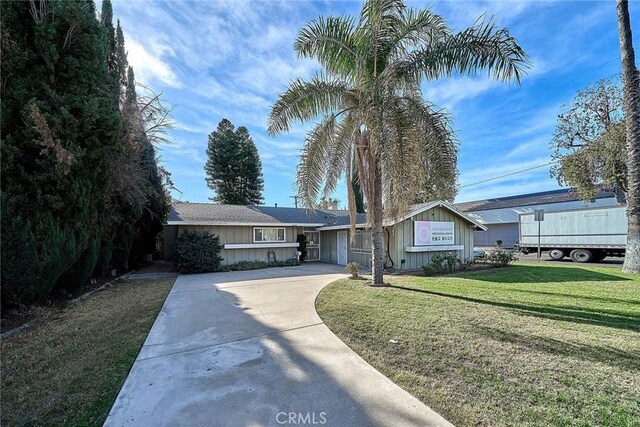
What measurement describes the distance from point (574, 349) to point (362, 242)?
37.5ft

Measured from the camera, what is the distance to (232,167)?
33.2m

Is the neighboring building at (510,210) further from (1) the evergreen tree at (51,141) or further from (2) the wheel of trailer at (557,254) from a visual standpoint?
(1) the evergreen tree at (51,141)

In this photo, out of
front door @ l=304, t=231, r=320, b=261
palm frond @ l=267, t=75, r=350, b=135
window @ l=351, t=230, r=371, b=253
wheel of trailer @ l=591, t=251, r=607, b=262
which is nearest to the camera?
palm frond @ l=267, t=75, r=350, b=135

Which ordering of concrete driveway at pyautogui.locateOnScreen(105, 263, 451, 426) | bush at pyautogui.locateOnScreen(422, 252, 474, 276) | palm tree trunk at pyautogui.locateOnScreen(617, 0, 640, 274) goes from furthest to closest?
bush at pyautogui.locateOnScreen(422, 252, 474, 276)
palm tree trunk at pyautogui.locateOnScreen(617, 0, 640, 274)
concrete driveway at pyautogui.locateOnScreen(105, 263, 451, 426)

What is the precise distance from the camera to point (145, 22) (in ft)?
25.2

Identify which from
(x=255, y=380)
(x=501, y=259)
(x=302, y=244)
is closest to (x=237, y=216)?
(x=302, y=244)

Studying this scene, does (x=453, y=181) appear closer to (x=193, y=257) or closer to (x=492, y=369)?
(x=492, y=369)

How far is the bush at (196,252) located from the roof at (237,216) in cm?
85

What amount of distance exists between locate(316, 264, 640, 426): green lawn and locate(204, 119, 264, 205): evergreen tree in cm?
2771

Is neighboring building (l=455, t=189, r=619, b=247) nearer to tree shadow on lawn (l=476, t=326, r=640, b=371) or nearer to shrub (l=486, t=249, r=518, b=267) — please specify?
shrub (l=486, t=249, r=518, b=267)

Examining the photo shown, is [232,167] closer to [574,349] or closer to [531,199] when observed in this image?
[574,349]

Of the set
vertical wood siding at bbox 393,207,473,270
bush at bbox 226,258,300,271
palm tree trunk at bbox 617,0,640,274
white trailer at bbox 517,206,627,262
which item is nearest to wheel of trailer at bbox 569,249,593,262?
white trailer at bbox 517,206,627,262

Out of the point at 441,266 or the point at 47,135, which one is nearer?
the point at 47,135

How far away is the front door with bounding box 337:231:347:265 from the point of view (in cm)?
1645
